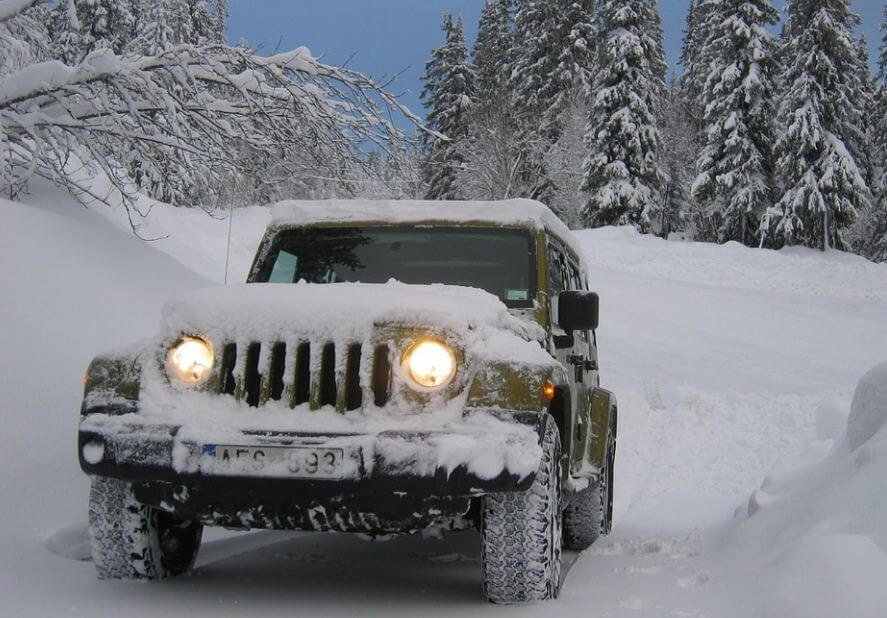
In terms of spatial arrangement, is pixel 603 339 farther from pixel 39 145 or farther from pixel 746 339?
pixel 39 145

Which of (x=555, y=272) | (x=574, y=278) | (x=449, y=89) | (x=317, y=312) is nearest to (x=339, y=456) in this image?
A: (x=317, y=312)

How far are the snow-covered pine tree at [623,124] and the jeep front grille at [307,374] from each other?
1404 inches

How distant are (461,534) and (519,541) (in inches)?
94.8

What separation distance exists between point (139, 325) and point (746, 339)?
1454cm

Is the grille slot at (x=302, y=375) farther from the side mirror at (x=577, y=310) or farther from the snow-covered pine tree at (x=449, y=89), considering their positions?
the snow-covered pine tree at (x=449, y=89)

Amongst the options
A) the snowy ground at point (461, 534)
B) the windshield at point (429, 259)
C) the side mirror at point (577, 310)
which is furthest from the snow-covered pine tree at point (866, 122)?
the side mirror at point (577, 310)

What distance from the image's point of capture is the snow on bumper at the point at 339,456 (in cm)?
331

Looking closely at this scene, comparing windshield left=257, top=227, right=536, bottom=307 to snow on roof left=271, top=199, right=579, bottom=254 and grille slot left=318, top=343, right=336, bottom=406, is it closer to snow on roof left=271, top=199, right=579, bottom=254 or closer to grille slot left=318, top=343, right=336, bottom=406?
snow on roof left=271, top=199, right=579, bottom=254

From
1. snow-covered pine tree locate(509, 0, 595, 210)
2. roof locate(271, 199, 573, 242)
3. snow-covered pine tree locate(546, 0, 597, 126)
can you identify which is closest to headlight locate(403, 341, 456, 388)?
roof locate(271, 199, 573, 242)

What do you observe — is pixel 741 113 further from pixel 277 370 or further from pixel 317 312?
pixel 277 370

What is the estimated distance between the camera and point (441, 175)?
51875mm

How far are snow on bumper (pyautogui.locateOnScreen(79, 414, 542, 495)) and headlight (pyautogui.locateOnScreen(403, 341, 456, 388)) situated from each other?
0.20m

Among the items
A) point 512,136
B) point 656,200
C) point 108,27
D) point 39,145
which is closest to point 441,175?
point 512,136

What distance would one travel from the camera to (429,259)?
4.98 metres
